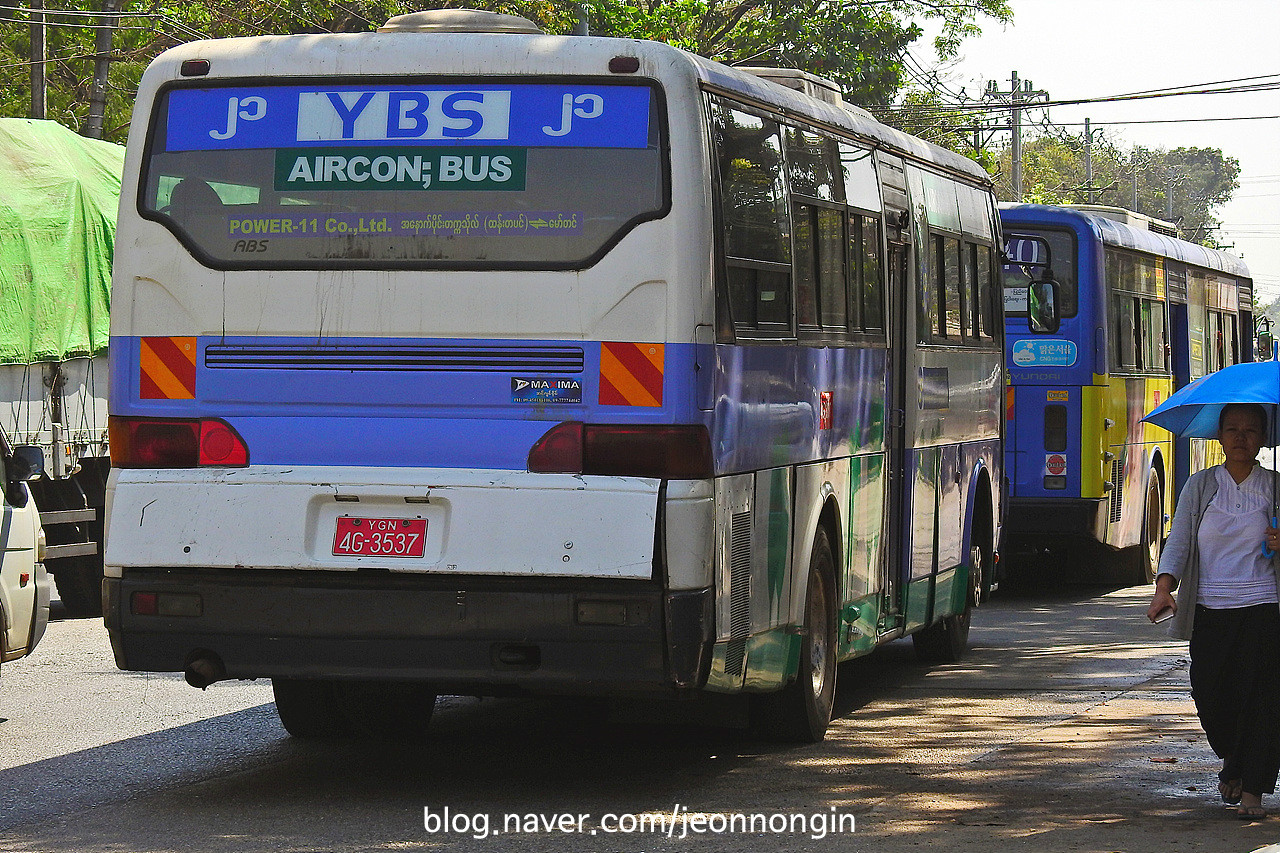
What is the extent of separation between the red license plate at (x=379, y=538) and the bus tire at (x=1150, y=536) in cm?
1254

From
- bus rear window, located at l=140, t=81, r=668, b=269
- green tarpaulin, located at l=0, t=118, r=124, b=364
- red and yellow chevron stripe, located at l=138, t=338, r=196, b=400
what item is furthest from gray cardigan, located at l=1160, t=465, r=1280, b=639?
green tarpaulin, located at l=0, t=118, r=124, b=364

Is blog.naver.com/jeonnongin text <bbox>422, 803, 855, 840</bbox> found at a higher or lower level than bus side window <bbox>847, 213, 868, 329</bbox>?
lower

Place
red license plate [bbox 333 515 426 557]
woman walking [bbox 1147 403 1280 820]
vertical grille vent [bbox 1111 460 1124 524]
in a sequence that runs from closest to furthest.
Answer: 1. red license plate [bbox 333 515 426 557]
2. woman walking [bbox 1147 403 1280 820]
3. vertical grille vent [bbox 1111 460 1124 524]

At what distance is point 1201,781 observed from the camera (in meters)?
8.22

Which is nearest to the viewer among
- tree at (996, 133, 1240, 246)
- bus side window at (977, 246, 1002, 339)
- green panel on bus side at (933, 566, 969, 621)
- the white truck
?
green panel on bus side at (933, 566, 969, 621)

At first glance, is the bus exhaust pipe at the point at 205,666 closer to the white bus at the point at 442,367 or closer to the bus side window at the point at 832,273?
the white bus at the point at 442,367

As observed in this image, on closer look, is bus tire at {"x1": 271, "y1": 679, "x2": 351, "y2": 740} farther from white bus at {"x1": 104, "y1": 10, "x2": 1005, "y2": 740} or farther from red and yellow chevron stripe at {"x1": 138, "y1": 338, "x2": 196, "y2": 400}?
red and yellow chevron stripe at {"x1": 138, "y1": 338, "x2": 196, "y2": 400}

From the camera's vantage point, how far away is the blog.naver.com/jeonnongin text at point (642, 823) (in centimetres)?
704

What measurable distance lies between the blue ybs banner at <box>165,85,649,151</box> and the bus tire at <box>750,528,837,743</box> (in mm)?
2424

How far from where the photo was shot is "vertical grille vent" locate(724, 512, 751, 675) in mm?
7594

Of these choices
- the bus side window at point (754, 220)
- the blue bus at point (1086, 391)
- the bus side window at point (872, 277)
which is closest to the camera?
the bus side window at point (754, 220)

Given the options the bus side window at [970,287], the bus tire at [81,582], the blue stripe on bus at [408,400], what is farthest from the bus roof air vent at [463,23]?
the bus tire at [81,582]

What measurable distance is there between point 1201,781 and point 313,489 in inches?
151

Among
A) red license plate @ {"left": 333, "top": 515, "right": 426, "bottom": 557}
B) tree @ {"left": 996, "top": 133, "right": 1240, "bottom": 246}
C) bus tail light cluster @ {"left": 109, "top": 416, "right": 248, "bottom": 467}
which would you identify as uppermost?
tree @ {"left": 996, "top": 133, "right": 1240, "bottom": 246}
